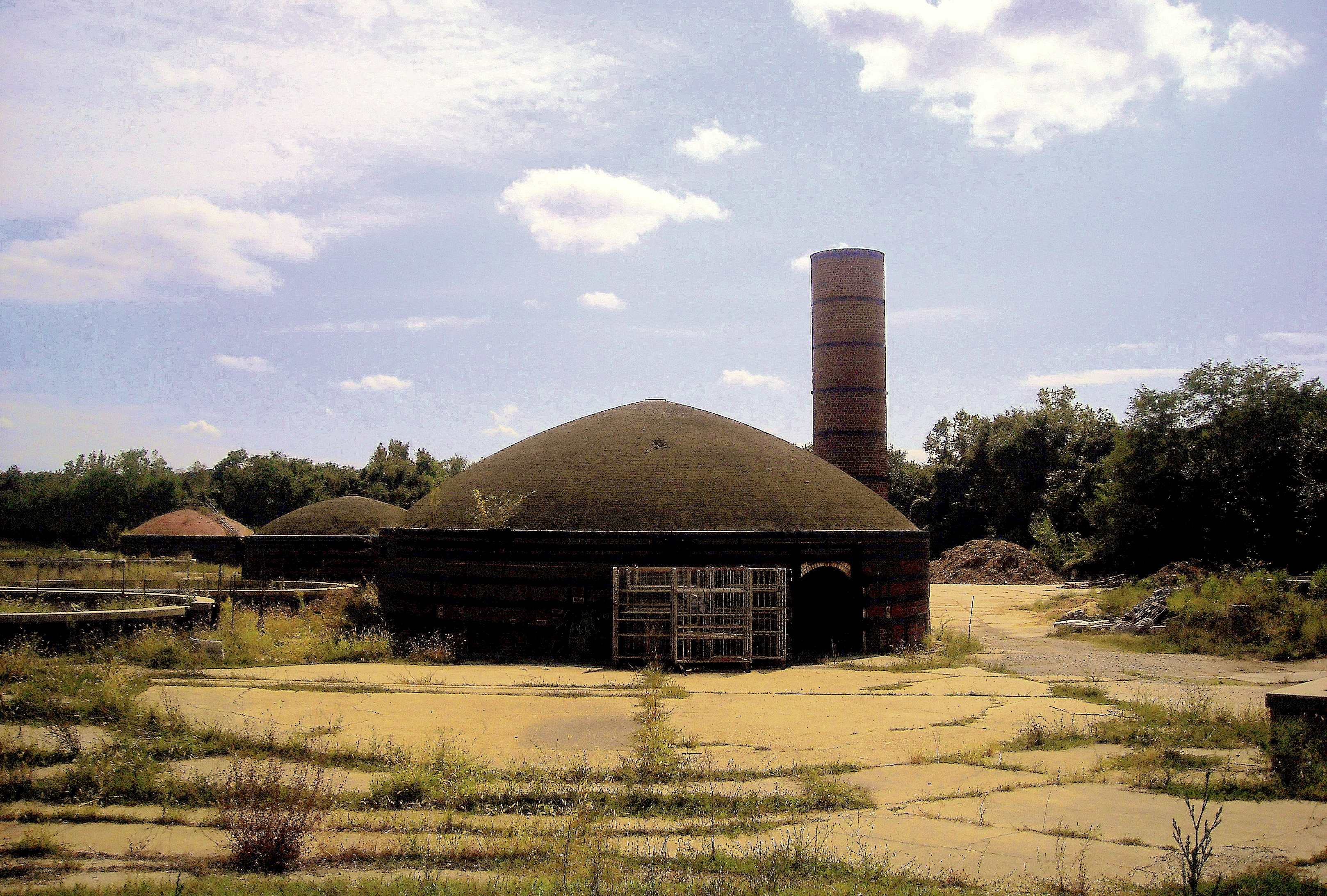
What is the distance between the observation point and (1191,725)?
10773mm

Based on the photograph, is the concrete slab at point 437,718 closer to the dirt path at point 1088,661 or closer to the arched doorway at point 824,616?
the arched doorway at point 824,616

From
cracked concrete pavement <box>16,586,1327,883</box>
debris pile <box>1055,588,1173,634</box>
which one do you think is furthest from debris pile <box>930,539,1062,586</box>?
cracked concrete pavement <box>16,586,1327,883</box>

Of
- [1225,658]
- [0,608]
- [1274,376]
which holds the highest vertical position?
[1274,376]

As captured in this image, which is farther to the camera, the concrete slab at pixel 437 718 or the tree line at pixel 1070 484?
the tree line at pixel 1070 484

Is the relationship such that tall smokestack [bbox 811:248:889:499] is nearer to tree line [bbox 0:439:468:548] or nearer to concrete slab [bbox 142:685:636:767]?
concrete slab [bbox 142:685:636:767]

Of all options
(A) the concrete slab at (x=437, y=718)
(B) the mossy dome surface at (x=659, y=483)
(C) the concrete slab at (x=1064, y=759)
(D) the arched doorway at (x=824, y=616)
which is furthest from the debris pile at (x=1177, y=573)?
(A) the concrete slab at (x=437, y=718)

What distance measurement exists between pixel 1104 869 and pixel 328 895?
5.09m

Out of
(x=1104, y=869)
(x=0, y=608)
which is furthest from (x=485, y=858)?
(x=0, y=608)

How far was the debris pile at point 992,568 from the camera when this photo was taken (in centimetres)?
4662

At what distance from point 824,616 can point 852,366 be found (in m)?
14.3

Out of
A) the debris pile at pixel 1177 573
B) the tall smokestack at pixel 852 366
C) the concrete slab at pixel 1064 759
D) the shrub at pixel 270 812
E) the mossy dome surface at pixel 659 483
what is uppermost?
the tall smokestack at pixel 852 366

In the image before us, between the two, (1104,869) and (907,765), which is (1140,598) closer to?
(907,765)

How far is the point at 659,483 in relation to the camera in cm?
2080

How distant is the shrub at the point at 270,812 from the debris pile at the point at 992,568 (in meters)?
40.4
